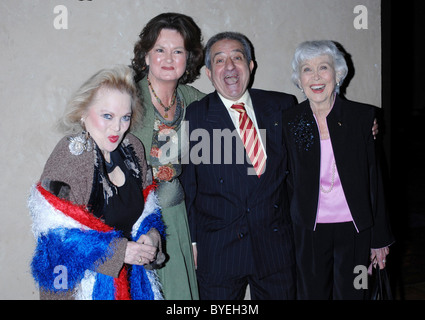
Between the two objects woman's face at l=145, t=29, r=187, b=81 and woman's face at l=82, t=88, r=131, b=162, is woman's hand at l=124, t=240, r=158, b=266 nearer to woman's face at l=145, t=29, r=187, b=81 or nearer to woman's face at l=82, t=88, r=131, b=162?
woman's face at l=82, t=88, r=131, b=162

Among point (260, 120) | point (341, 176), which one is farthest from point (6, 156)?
point (341, 176)

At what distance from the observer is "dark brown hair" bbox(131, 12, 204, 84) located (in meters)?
2.46

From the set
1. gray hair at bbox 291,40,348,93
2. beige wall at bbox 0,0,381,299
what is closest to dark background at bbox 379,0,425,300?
gray hair at bbox 291,40,348,93

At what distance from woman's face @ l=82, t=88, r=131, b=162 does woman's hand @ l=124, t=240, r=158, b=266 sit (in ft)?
1.53

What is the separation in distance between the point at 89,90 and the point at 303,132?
1.16 metres

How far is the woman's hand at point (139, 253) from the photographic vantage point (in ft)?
6.43

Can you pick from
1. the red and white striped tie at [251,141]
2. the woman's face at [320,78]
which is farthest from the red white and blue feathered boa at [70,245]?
the woman's face at [320,78]

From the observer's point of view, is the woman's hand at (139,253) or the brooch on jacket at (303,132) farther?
the brooch on jacket at (303,132)

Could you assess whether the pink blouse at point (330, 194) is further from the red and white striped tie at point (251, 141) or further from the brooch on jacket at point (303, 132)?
the red and white striped tie at point (251, 141)

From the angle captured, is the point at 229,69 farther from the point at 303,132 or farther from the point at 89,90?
the point at 89,90

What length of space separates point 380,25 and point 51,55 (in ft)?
8.25

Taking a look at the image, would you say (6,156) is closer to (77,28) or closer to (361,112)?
(77,28)

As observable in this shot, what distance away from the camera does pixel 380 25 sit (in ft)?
11.3

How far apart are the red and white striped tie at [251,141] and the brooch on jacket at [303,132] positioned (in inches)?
8.2
